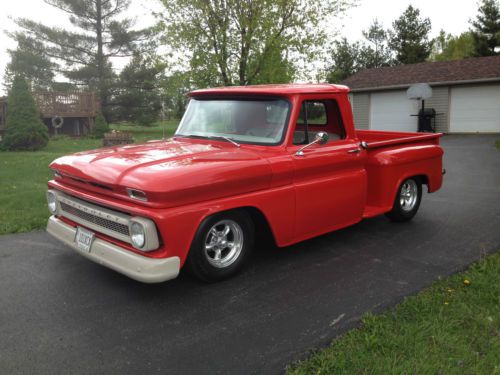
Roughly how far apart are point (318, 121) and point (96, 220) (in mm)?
2735

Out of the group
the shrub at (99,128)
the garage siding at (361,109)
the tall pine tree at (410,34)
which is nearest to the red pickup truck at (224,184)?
the shrub at (99,128)

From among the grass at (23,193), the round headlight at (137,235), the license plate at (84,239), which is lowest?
the grass at (23,193)

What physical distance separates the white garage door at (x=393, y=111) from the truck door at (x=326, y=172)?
2005 cm

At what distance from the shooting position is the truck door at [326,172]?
439 centimetres

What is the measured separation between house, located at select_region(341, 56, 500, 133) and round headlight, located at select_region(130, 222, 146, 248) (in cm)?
2225

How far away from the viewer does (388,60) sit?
1865 inches

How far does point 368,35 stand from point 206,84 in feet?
138

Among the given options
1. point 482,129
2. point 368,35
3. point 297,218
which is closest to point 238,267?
point 297,218

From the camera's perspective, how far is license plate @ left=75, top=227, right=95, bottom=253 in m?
3.82

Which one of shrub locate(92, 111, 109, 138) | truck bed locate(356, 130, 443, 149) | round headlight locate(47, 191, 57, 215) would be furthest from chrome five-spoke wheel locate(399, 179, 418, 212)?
shrub locate(92, 111, 109, 138)

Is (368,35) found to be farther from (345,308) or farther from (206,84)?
(345,308)

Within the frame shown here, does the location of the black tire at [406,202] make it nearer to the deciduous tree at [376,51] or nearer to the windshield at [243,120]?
the windshield at [243,120]

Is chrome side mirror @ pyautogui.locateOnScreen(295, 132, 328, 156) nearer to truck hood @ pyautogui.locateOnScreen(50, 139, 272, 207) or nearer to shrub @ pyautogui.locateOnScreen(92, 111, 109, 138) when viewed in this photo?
truck hood @ pyautogui.locateOnScreen(50, 139, 272, 207)

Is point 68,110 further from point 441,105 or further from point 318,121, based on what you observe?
point 318,121
